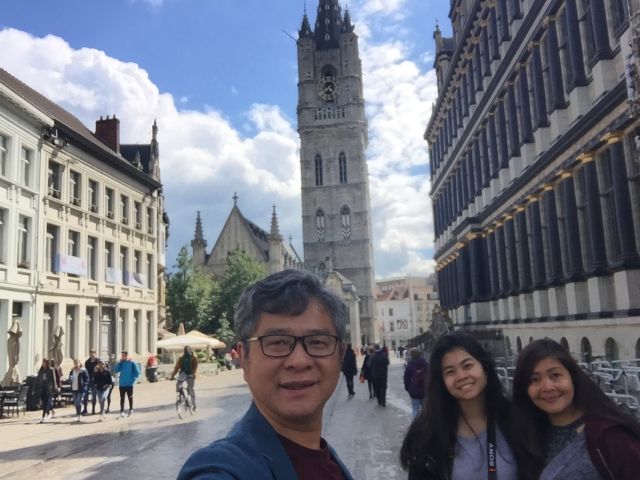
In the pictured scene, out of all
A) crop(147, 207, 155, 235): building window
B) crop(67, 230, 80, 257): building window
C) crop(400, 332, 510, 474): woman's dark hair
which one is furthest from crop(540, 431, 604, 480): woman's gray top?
crop(147, 207, 155, 235): building window

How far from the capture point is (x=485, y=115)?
90.2ft

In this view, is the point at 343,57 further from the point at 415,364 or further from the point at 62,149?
the point at 415,364

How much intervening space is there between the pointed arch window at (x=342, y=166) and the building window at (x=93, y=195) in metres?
60.1

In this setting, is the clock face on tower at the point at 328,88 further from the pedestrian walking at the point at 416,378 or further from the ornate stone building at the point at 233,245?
the pedestrian walking at the point at 416,378

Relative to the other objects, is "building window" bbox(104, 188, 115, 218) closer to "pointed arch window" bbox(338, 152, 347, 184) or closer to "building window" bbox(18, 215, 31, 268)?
"building window" bbox(18, 215, 31, 268)

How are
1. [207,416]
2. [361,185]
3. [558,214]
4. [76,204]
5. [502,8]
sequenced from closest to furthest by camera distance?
[207,416]
[558,214]
[502,8]
[76,204]
[361,185]

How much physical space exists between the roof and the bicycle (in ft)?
42.8

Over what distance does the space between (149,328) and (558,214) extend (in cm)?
2449

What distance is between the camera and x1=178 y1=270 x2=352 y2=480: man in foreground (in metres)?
1.80

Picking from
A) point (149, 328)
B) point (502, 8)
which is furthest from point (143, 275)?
point (502, 8)

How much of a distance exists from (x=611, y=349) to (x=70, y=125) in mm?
25705

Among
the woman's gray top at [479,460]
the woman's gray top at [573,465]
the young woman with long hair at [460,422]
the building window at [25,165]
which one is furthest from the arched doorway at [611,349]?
the building window at [25,165]

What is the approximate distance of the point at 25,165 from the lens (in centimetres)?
2286

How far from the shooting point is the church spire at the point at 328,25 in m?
93.9
